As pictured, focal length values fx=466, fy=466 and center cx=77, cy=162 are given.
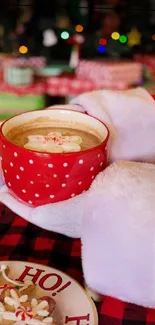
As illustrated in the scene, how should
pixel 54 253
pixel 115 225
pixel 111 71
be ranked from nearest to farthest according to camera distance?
pixel 115 225
pixel 54 253
pixel 111 71

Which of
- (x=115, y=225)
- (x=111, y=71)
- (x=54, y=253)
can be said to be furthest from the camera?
(x=111, y=71)

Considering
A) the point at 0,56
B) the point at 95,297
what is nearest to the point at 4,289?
the point at 95,297

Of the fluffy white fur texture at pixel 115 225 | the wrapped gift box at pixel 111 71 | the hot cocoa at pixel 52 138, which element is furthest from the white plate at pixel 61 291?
the wrapped gift box at pixel 111 71

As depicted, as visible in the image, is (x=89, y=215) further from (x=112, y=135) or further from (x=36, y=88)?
(x=36, y=88)

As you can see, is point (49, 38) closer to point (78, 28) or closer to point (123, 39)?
point (78, 28)

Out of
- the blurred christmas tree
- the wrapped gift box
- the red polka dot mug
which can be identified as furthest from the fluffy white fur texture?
the blurred christmas tree

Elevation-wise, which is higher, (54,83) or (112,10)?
(112,10)

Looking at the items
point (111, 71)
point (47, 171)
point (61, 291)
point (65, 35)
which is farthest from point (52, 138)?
point (65, 35)
